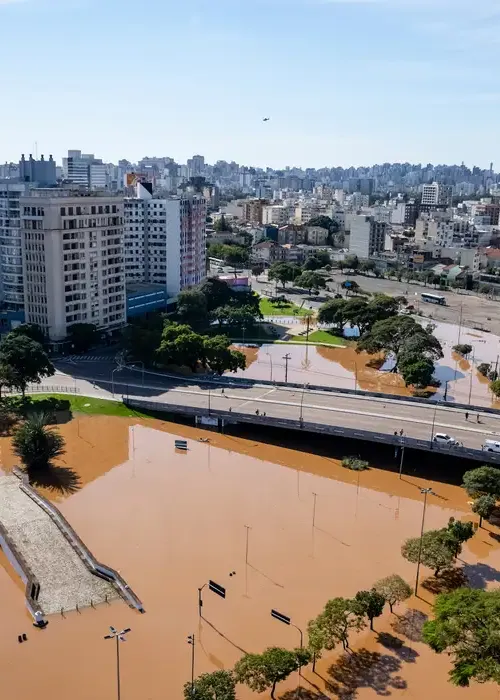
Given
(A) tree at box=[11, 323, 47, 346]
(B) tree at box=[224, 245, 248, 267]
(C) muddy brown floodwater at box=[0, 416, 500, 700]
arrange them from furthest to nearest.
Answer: (B) tree at box=[224, 245, 248, 267] < (A) tree at box=[11, 323, 47, 346] < (C) muddy brown floodwater at box=[0, 416, 500, 700]

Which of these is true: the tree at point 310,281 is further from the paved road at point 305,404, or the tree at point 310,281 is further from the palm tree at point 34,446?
the palm tree at point 34,446

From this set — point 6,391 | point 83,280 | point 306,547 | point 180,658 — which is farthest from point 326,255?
point 180,658

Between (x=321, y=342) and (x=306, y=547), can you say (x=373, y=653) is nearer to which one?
(x=306, y=547)

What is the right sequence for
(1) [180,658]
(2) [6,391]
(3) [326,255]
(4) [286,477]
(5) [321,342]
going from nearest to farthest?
1. (1) [180,658]
2. (4) [286,477]
3. (2) [6,391]
4. (5) [321,342]
5. (3) [326,255]

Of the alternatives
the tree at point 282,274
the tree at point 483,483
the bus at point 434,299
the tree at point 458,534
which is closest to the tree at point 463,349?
the bus at point 434,299

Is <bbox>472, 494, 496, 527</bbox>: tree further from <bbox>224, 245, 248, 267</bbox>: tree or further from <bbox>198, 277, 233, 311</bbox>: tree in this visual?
<bbox>224, 245, 248, 267</bbox>: tree

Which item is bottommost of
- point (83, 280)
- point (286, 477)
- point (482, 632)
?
point (286, 477)

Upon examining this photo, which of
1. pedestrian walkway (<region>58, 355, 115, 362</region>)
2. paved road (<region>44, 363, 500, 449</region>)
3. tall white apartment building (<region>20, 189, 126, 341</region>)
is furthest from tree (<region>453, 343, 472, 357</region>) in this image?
tall white apartment building (<region>20, 189, 126, 341</region>)
